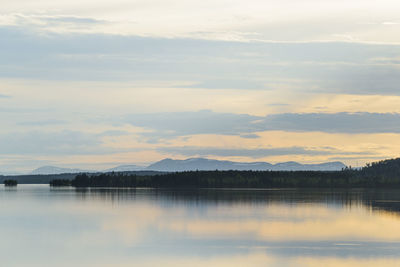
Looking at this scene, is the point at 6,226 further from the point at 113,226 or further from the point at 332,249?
the point at 332,249

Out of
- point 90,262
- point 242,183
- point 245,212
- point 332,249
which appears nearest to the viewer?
point 90,262

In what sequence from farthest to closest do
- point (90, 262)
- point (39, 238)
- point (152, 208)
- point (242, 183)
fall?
point (242, 183) → point (152, 208) → point (39, 238) → point (90, 262)

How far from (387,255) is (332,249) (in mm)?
3575

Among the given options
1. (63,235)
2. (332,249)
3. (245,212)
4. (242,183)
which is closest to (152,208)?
(245,212)

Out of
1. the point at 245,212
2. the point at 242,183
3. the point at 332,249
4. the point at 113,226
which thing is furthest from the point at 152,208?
the point at 242,183

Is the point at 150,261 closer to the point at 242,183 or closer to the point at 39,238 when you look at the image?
the point at 39,238

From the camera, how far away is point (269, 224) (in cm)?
5644

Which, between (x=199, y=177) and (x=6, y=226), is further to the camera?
(x=199, y=177)

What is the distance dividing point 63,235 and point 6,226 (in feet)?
26.0

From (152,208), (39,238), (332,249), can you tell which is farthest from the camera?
(152,208)

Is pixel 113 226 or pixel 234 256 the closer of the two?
pixel 234 256

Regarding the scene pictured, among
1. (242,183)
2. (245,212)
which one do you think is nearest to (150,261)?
(245,212)

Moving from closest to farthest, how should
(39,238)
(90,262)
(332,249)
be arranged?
(90,262), (332,249), (39,238)

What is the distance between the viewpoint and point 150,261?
36938mm
